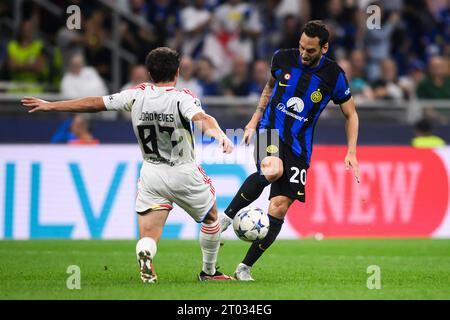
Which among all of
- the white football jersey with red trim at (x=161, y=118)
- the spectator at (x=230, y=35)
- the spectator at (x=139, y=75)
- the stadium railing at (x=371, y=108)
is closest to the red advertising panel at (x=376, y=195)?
the stadium railing at (x=371, y=108)

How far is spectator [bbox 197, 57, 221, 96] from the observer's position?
57.8 feet

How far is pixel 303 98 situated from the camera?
9.57 m

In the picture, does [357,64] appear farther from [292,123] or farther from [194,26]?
[292,123]

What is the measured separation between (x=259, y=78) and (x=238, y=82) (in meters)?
0.39

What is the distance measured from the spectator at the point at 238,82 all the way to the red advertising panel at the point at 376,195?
265cm

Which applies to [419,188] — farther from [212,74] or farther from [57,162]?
[57,162]

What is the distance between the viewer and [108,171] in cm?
1503

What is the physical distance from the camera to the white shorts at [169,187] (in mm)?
8797

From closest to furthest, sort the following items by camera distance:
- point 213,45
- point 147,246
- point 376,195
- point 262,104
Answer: point 147,246, point 262,104, point 376,195, point 213,45

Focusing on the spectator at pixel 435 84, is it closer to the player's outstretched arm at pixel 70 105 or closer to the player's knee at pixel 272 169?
the player's knee at pixel 272 169

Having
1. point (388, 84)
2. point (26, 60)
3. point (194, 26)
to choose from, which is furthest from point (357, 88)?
point (26, 60)

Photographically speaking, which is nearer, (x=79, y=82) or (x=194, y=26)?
(x=79, y=82)

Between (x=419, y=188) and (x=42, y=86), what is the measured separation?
6.44 meters

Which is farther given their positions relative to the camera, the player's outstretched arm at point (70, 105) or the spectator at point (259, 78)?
the spectator at point (259, 78)
